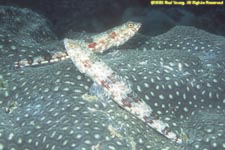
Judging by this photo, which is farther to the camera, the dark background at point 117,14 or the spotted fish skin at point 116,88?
the dark background at point 117,14

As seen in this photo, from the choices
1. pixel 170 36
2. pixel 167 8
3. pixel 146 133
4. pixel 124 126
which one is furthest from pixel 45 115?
pixel 167 8

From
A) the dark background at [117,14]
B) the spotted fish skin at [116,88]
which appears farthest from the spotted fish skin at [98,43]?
the dark background at [117,14]

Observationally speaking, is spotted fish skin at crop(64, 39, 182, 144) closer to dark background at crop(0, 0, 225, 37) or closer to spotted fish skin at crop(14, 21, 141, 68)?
spotted fish skin at crop(14, 21, 141, 68)

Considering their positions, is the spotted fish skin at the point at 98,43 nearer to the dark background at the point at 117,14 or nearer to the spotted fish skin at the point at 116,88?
the spotted fish skin at the point at 116,88

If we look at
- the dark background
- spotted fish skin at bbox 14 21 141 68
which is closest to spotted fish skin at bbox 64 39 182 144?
spotted fish skin at bbox 14 21 141 68

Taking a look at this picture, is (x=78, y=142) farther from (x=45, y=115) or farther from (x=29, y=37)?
(x=29, y=37)

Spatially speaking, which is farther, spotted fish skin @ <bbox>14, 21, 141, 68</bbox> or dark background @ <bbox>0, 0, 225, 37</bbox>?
dark background @ <bbox>0, 0, 225, 37</bbox>
